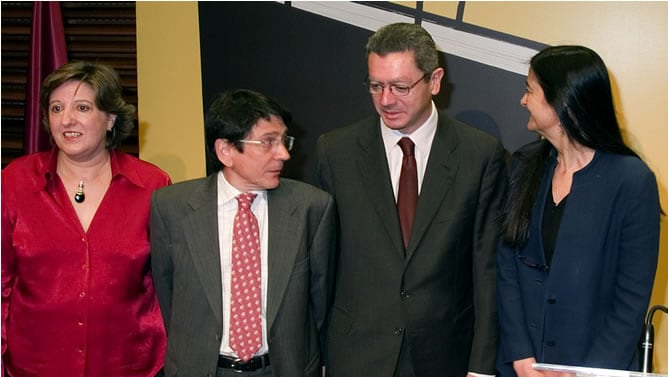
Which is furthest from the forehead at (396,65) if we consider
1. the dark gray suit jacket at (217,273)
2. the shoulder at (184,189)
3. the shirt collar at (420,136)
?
the shoulder at (184,189)

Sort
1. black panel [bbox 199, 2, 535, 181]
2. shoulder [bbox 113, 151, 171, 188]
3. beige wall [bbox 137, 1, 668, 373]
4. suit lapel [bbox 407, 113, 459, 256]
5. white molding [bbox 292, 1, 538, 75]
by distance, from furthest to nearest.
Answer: black panel [bbox 199, 2, 535, 181] → white molding [bbox 292, 1, 538, 75] → beige wall [bbox 137, 1, 668, 373] → shoulder [bbox 113, 151, 171, 188] → suit lapel [bbox 407, 113, 459, 256]

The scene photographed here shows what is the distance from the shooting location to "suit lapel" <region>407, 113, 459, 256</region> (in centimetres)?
261

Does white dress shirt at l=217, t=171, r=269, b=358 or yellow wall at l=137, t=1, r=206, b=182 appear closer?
white dress shirt at l=217, t=171, r=269, b=358

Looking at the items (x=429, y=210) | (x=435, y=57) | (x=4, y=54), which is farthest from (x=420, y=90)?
(x=4, y=54)

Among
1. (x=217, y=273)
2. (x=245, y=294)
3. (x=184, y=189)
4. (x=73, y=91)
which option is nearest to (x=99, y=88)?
(x=73, y=91)

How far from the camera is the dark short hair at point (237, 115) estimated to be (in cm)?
262

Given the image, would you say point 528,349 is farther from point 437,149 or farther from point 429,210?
point 437,149

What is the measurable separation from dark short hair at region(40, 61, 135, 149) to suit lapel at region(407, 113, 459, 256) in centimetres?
115

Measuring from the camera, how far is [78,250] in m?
2.68

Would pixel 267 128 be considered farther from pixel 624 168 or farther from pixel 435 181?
pixel 624 168

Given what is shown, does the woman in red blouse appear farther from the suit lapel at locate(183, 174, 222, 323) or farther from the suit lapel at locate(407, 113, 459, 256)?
the suit lapel at locate(407, 113, 459, 256)

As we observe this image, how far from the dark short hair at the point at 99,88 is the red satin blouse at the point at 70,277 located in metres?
0.17

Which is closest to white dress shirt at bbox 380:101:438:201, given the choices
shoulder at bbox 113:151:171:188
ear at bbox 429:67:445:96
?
ear at bbox 429:67:445:96

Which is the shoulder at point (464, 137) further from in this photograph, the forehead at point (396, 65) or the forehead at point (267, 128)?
the forehead at point (267, 128)
